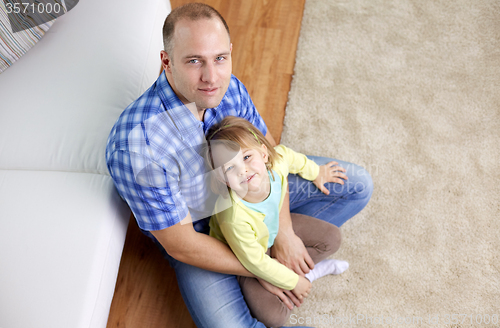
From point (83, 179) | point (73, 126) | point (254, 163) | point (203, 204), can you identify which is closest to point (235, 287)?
point (203, 204)

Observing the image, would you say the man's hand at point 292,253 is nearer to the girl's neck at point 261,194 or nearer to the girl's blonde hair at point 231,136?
the girl's neck at point 261,194

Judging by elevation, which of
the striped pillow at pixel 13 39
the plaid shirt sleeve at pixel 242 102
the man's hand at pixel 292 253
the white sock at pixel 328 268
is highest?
the striped pillow at pixel 13 39

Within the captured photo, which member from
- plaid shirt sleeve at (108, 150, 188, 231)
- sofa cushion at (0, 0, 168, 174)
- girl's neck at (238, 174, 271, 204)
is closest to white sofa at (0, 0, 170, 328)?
sofa cushion at (0, 0, 168, 174)

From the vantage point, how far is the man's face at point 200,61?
0.84m

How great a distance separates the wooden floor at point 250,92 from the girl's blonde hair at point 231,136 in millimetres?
562

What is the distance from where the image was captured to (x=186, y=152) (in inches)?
37.4

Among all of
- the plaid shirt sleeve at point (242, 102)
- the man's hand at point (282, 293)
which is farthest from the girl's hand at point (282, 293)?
the plaid shirt sleeve at point (242, 102)

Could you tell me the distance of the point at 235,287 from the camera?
3.71ft

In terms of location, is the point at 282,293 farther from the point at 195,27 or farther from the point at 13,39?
the point at 13,39

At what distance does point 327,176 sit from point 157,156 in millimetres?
651

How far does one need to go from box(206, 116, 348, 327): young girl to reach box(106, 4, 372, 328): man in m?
0.04

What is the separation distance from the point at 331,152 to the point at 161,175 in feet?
Answer: 3.04

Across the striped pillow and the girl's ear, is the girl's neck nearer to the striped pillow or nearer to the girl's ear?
the girl's ear

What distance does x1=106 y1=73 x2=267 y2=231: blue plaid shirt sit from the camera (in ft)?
2.79
